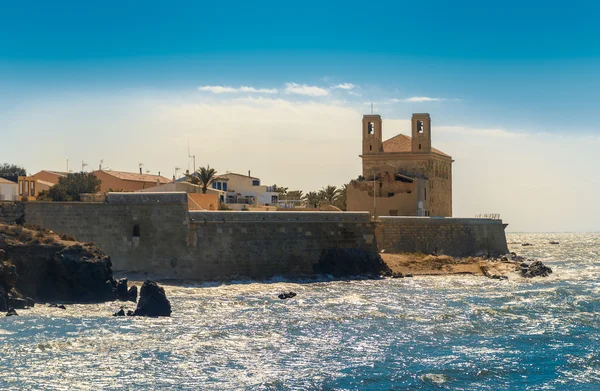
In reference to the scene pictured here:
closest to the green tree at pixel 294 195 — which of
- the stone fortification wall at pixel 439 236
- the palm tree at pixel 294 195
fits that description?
the palm tree at pixel 294 195

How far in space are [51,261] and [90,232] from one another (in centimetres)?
580

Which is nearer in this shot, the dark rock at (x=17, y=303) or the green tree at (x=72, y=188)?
the dark rock at (x=17, y=303)

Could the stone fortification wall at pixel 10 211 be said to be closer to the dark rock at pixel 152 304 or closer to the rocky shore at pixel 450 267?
the dark rock at pixel 152 304

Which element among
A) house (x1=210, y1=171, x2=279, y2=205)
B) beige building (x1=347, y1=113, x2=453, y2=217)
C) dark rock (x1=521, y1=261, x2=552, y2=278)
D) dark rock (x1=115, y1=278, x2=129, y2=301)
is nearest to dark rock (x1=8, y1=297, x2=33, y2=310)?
dark rock (x1=115, y1=278, x2=129, y2=301)

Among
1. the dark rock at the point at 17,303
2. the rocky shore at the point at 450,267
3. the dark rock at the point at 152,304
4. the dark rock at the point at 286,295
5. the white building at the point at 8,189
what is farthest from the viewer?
the white building at the point at 8,189

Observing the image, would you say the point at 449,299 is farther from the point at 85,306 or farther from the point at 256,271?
the point at 85,306

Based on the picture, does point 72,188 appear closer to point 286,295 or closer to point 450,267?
point 286,295

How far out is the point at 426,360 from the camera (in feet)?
70.5

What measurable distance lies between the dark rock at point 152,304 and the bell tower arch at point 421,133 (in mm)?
36152

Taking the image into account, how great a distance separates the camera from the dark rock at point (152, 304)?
88.7 feet

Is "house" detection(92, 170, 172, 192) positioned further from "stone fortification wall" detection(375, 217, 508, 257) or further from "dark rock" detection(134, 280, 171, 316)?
"dark rock" detection(134, 280, 171, 316)

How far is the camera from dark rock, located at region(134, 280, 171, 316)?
2703 centimetres

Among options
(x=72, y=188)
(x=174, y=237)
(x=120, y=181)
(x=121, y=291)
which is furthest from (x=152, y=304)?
(x=120, y=181)

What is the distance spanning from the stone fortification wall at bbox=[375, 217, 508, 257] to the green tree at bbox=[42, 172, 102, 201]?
1609cm
